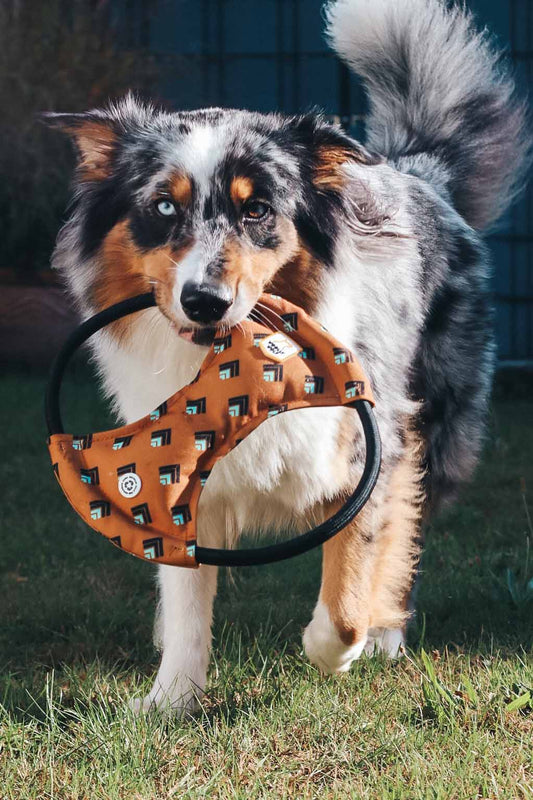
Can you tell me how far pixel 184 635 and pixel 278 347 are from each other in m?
0.95

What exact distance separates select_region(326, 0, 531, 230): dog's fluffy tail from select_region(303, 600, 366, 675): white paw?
6.09 feet

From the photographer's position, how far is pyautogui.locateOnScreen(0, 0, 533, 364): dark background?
27.3 ft

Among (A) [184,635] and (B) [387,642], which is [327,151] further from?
(B) [387,642]

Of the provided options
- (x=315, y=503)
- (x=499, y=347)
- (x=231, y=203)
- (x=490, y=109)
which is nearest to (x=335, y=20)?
(x=490, y=109)

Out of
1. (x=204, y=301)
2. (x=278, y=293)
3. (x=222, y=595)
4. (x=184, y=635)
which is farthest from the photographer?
(x=222, y=595)

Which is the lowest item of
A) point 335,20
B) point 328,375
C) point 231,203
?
point 328,375

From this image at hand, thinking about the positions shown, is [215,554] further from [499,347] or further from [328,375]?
[499,347]

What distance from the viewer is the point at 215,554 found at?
2.32m

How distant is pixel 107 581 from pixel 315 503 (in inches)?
53.7

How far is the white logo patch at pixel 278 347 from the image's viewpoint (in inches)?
94.7

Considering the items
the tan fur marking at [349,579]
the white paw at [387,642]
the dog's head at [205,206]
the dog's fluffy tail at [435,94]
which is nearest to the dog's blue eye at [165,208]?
the dog's head at [205,206]

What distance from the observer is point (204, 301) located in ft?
7.32

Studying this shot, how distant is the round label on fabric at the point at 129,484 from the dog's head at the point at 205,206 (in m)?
0.37

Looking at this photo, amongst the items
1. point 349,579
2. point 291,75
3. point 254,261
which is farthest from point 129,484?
point 291,75
